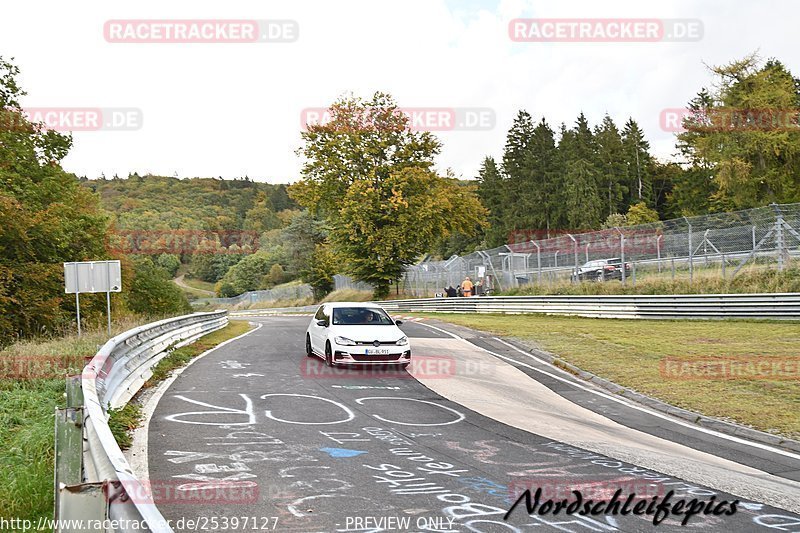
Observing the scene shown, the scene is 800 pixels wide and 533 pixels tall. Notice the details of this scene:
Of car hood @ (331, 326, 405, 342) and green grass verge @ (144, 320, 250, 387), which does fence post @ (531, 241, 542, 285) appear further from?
car hood @ (331, 326, 405, 342)

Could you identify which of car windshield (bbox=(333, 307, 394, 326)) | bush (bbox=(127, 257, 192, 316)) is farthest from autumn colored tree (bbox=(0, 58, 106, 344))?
car windshield (bbox=(333, 307, 394, 326))

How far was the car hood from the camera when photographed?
15.5m

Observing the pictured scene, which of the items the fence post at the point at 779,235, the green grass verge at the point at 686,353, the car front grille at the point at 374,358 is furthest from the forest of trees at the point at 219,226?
the car front grille at the point at 374,358

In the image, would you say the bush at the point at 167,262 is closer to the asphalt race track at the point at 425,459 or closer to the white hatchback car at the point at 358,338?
the white hatchback car at the point at 358,338

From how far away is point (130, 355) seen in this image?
12.0m

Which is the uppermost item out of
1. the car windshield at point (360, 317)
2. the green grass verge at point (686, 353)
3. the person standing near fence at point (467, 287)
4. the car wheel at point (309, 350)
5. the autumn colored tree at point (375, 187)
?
the autumn colored tree at point (375, 187)

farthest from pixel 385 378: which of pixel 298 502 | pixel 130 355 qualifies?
pixel 298 502

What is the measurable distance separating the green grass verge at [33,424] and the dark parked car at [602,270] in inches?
840

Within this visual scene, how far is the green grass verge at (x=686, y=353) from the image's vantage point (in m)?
11.9

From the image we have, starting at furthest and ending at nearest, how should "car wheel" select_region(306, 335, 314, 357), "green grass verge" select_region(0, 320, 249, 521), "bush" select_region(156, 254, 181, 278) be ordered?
"bush" select_region(156, 254, 181, 278)
"car wheel" select_region(306, 335, 314, 357)
"green grass verge" select_region(0, 320, 249, 521)

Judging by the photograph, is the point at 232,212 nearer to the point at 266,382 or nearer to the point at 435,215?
the point at 435,215

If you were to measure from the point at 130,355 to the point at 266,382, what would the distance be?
252 centimetres

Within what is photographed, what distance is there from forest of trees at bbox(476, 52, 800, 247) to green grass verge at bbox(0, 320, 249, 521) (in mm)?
52914

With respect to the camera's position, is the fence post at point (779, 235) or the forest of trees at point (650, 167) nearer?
the fence post at point (779, 235)
